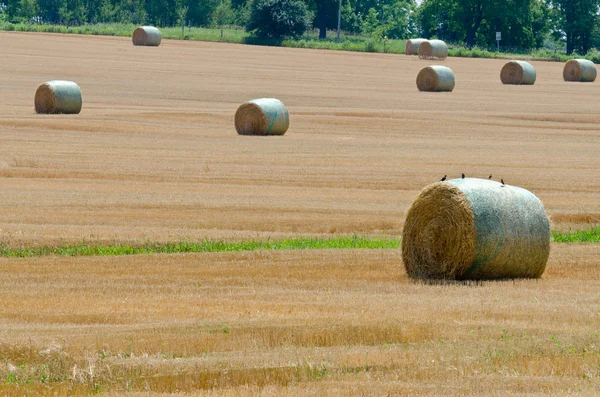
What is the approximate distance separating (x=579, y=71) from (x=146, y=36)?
3067 centimetres

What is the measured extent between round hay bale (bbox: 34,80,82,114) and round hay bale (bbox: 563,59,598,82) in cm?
3690

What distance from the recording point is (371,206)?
23.6 m

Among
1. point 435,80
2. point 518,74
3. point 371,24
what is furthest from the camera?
point 371,24

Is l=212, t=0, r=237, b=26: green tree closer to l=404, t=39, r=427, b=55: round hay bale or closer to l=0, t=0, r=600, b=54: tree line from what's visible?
l=0, t=0, r=600, b=54: tree line

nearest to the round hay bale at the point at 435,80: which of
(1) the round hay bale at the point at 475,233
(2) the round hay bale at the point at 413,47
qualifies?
(2) the round hay bale at the point at 413,47

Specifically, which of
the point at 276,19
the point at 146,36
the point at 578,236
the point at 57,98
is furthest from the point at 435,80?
the point at 276,19

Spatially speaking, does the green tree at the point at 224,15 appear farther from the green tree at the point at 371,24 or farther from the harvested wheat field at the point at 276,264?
the harvested wheat field at the point at 276,264

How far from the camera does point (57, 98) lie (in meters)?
42.6

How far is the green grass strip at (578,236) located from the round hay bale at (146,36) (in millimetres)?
67733

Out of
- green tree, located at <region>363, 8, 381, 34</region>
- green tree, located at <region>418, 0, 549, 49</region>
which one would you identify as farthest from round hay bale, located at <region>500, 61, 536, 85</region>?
green tree, located at <region>363, 8, 381, 34</region>

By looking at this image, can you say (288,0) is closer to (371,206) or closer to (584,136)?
(584,136)

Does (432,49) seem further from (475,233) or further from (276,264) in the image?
(475,233)

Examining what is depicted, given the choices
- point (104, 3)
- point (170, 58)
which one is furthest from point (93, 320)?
point (104, 3)

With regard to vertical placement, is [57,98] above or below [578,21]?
below
